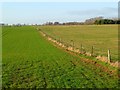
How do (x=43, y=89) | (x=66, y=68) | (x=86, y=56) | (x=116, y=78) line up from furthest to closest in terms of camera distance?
(x=86, y=56), (x=66, y=68), (x=116, y=78), (x=43, y=89)

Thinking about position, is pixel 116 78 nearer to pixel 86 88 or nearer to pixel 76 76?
pixel 76 76

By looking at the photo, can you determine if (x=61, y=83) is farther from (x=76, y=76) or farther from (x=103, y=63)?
(x=103, y=63)

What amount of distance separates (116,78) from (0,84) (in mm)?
6946

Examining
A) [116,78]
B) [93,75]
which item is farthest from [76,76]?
[116,78]

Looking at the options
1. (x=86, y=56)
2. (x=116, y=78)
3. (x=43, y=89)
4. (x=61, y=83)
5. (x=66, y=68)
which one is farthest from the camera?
(x=86, y=56)

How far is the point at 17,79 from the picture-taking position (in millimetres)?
17953

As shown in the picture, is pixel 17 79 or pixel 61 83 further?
pixel 17 79

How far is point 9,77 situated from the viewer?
18.7 m

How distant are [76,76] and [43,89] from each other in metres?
4.36

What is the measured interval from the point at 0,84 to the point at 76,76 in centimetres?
490

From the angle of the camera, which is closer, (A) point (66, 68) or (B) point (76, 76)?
(B) point (76, 76)

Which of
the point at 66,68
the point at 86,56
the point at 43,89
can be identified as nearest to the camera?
the point at 43,89

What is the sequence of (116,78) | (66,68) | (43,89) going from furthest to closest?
(66,68) → (116,78) → (43,89)

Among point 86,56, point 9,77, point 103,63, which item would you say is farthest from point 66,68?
point 86,56
